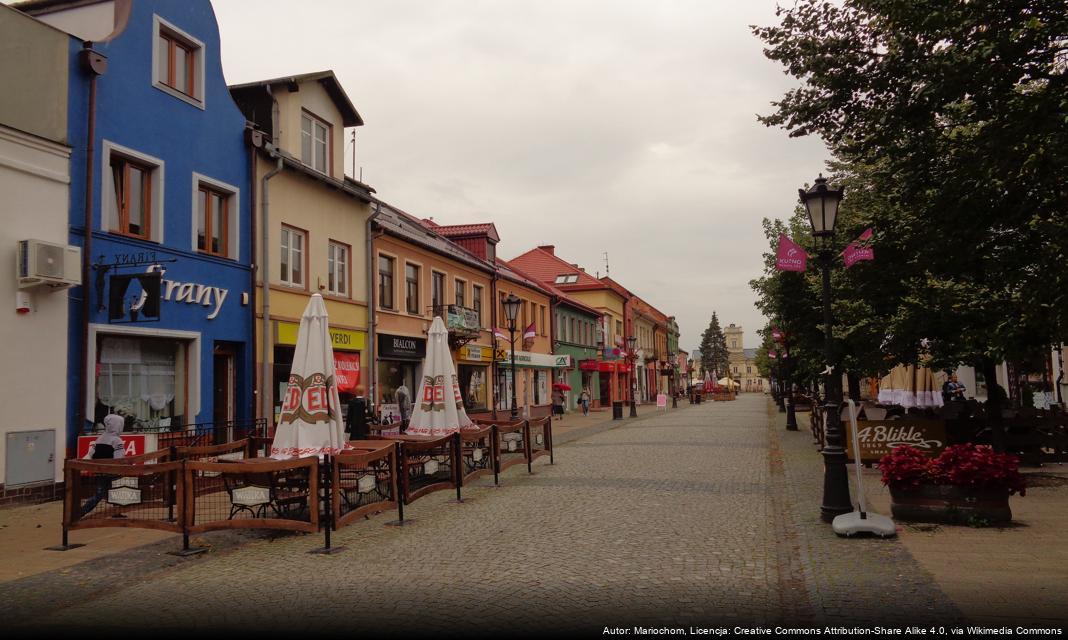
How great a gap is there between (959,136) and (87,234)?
40.2 feet

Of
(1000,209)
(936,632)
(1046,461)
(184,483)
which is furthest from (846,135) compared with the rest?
(184,483)

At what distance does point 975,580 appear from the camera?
601 centimetres

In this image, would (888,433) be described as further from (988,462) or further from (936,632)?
(936,632)

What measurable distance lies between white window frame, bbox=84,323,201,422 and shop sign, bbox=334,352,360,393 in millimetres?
4805

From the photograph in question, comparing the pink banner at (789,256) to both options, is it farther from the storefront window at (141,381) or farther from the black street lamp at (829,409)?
the storefront window at (141,381)

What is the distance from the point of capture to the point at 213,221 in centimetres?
1554

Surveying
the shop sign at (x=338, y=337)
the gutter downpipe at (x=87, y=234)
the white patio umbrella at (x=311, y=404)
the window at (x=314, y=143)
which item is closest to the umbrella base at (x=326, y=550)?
the white patio umbrella at (x=311, y=404)

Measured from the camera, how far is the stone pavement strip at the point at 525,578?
5.37m

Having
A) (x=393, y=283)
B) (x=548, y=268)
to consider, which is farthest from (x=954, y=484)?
(x=548, y=268)

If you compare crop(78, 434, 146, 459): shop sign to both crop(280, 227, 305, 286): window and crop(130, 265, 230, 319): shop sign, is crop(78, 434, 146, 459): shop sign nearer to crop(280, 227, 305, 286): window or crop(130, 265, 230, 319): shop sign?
crop(130, 265, 230, 319): shop sign

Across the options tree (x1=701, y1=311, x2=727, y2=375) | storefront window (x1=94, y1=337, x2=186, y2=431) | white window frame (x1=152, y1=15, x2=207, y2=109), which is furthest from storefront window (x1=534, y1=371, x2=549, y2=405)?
tree (x1=701, y1=311, x2=727, y2=375)

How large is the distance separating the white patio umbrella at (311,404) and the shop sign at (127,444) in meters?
3.49

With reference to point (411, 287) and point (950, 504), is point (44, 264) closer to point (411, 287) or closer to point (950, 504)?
point (950, 504)

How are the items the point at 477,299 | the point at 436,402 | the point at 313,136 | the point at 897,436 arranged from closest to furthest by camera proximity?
1. the point at 897,436
2. the point at 436,402
3. the point at 313,136
4. the point at 477,299
